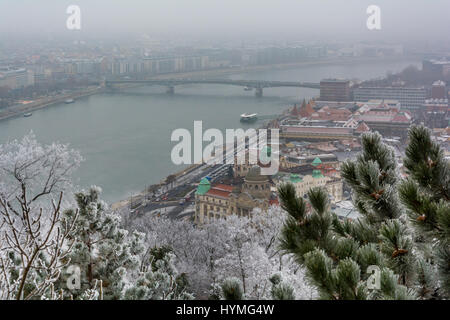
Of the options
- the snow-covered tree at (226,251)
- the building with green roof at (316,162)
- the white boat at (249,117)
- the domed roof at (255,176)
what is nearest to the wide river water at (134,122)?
the white boat at (249,117)

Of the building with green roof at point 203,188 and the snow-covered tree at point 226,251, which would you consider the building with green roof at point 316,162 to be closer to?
the building with green roof at point 203,188

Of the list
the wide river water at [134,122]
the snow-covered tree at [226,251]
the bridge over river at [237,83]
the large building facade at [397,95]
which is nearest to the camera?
the snow-covered tree at [226,251]

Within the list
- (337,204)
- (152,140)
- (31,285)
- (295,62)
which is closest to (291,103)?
(152,140)

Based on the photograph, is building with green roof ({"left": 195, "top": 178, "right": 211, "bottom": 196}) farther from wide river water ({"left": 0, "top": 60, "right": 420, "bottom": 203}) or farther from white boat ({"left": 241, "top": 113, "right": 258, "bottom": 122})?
white boat ({"left": 241, "top": 113, "right": 258, "bottom": 122})

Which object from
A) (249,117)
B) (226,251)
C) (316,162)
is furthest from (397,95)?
(226,251)

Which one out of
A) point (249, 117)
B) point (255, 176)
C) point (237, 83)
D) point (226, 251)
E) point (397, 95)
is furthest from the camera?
point (237, 83)

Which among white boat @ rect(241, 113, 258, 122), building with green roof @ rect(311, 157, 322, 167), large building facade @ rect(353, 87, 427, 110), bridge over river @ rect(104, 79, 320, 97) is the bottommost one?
building with green roof @ rect(311, 157, 322, 167)

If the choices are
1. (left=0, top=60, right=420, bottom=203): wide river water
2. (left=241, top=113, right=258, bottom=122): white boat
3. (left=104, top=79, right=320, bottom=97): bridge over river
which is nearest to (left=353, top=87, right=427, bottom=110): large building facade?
(left=104, top=79, right=320, bottom=97): bridge over river

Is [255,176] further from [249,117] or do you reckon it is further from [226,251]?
[249,117]
